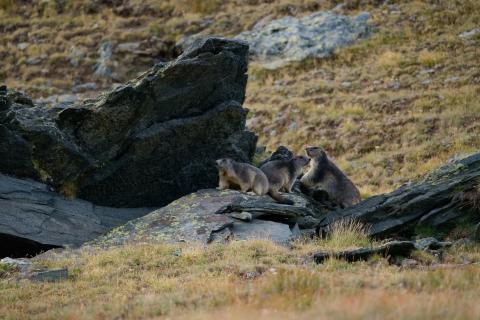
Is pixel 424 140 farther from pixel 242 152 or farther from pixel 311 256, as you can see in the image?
pixel 311 256

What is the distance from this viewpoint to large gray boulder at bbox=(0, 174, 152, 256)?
15.4 m

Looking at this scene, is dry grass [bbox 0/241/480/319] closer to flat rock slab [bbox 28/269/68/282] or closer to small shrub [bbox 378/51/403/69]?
flat rock slab [bbox 28/269/68/282]

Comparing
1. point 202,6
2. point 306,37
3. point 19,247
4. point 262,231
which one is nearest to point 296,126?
point 306,37

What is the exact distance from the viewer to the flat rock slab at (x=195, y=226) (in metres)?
15.5

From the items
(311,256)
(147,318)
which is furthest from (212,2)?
(147,318)

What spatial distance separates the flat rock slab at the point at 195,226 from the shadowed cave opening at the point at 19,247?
110 cm

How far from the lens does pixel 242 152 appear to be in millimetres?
19578

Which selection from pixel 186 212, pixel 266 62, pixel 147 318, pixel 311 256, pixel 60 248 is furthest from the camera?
pixel 266 62

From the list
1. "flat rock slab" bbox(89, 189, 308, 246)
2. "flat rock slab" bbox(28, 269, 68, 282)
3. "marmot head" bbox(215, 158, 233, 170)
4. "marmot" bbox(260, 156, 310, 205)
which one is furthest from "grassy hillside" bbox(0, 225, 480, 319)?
"marmot head" bbox(215, 158, 233, 170)

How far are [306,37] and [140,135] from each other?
22819mm

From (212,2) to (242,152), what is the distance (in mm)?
30105

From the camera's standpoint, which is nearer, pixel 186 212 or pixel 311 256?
pixel 311 256

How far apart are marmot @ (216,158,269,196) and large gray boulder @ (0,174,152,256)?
8.03ft

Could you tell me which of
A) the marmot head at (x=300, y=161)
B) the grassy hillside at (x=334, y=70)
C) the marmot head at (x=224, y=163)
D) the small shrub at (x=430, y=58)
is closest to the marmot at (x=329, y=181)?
the marmot head at (x=300, y=161)
